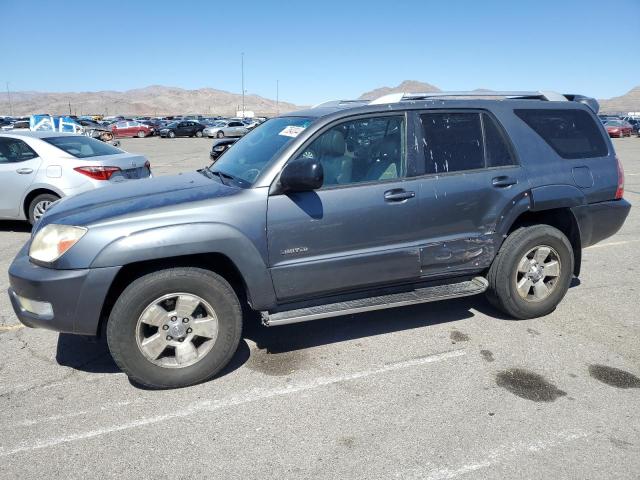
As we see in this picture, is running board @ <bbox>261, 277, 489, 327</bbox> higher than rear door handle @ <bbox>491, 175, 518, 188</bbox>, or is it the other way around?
rear door handle @ <bbox>491, 175, 518, 188</bbox>

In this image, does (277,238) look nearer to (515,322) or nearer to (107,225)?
(107,225)

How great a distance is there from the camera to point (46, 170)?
7414 mm

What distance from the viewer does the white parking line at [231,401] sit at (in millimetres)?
2867

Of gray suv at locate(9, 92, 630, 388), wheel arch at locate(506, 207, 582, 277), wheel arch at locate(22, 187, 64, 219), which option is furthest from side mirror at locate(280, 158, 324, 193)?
wheel arch at locate(22, 187, 64, 219)

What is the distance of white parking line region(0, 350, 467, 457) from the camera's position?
287 centimetres

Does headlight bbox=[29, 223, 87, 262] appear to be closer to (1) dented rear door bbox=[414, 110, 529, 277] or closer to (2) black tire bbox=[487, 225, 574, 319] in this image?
(1) dented rear door bbox=[414, 110, 529, 277]

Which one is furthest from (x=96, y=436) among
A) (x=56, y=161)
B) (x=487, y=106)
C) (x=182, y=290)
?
(x=56, y=161)

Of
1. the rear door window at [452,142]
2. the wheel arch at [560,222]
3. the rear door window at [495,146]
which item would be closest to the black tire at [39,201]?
the rear door window at [452,142]

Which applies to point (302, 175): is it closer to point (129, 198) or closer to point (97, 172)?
point (129, 198)

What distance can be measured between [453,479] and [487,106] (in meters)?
2.95

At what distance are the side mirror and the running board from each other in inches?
33.8

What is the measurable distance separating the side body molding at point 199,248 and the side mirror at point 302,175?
0.47m

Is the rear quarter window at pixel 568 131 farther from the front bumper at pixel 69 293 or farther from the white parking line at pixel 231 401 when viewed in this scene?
the front bumper at pixel 69 293

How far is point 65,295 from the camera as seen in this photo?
3.13 m
